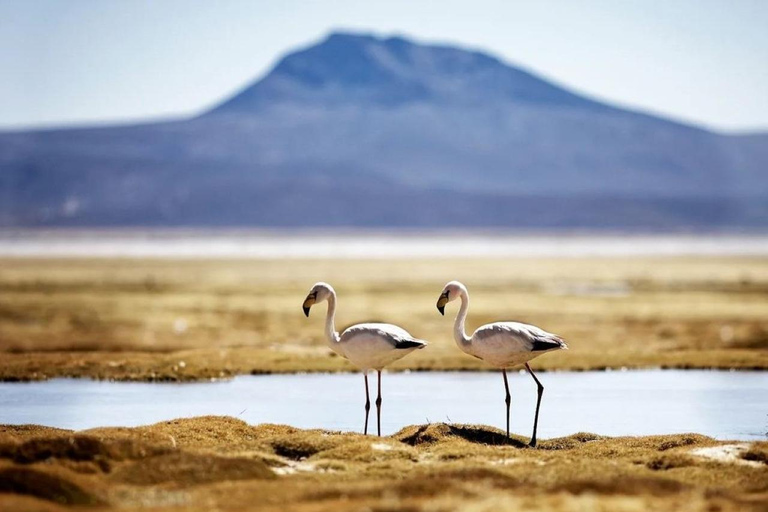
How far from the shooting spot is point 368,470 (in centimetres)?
1263

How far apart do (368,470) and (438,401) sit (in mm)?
7625

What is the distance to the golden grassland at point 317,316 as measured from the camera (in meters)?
25.1

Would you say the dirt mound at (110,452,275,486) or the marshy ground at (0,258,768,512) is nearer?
the marshy ground at (0,258,768,512)

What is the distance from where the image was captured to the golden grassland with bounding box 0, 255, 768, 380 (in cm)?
2508

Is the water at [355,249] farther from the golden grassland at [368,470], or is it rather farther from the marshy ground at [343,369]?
the golden grassland at [368,470]

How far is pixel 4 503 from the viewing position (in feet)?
33.3

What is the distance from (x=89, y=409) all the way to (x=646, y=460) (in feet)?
31.1

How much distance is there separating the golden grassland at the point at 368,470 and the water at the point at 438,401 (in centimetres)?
217

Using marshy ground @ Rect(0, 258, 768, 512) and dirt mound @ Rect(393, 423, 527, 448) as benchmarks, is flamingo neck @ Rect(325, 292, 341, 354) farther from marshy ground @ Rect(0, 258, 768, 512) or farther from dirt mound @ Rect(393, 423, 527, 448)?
dirt mound @ Rect(393, 423, 527, 448)

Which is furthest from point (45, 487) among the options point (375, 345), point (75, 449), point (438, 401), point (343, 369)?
point (343, 369)

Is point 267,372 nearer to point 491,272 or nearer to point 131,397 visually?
point 131,397

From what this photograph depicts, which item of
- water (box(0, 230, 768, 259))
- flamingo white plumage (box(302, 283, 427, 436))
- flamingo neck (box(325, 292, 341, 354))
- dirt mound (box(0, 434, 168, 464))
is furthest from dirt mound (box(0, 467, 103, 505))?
water (box(0, 230, 768, 259))

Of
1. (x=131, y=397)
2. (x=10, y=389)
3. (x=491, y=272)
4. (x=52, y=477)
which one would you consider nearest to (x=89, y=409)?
(x=131, y=397)

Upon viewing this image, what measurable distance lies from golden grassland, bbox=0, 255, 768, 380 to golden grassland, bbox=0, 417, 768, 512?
9.60 metres
